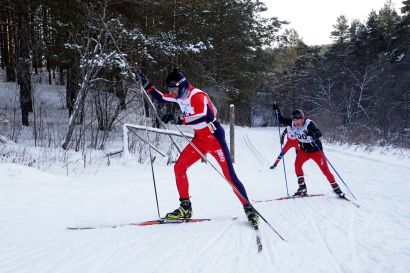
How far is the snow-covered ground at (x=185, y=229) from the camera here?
3363 mm

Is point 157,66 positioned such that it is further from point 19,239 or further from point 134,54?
point 19,239

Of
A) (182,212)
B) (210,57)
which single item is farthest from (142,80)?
(210,57)

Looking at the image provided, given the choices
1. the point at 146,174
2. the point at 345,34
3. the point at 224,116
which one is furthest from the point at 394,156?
the point at 345,34

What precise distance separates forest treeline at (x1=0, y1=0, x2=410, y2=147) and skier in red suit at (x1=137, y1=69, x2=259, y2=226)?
1.00 meters

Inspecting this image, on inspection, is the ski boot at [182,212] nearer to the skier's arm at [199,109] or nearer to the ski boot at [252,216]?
the ski boot at [252,216]

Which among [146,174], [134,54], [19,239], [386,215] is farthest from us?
[134,54]

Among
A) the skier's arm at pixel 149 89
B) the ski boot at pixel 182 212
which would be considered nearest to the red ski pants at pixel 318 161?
the ski boot at pixel 182 212

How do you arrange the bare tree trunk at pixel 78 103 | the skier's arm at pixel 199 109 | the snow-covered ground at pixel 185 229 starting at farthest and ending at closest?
the bare tree trunk at pixel 78 103, the skier's arm at pixel 199 109, the snow-covered ground at pixel 185 229

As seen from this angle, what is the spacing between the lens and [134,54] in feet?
47.3

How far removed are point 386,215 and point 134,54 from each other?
11.6 metres

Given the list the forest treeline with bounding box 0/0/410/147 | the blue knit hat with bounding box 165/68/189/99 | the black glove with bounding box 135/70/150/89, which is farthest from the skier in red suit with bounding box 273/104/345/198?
the forest treeline with bounding box 0/0/410/147

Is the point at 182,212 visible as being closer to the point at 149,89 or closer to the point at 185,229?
the point at 185,229

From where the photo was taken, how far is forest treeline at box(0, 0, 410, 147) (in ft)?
41.8

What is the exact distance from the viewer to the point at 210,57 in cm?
2547
